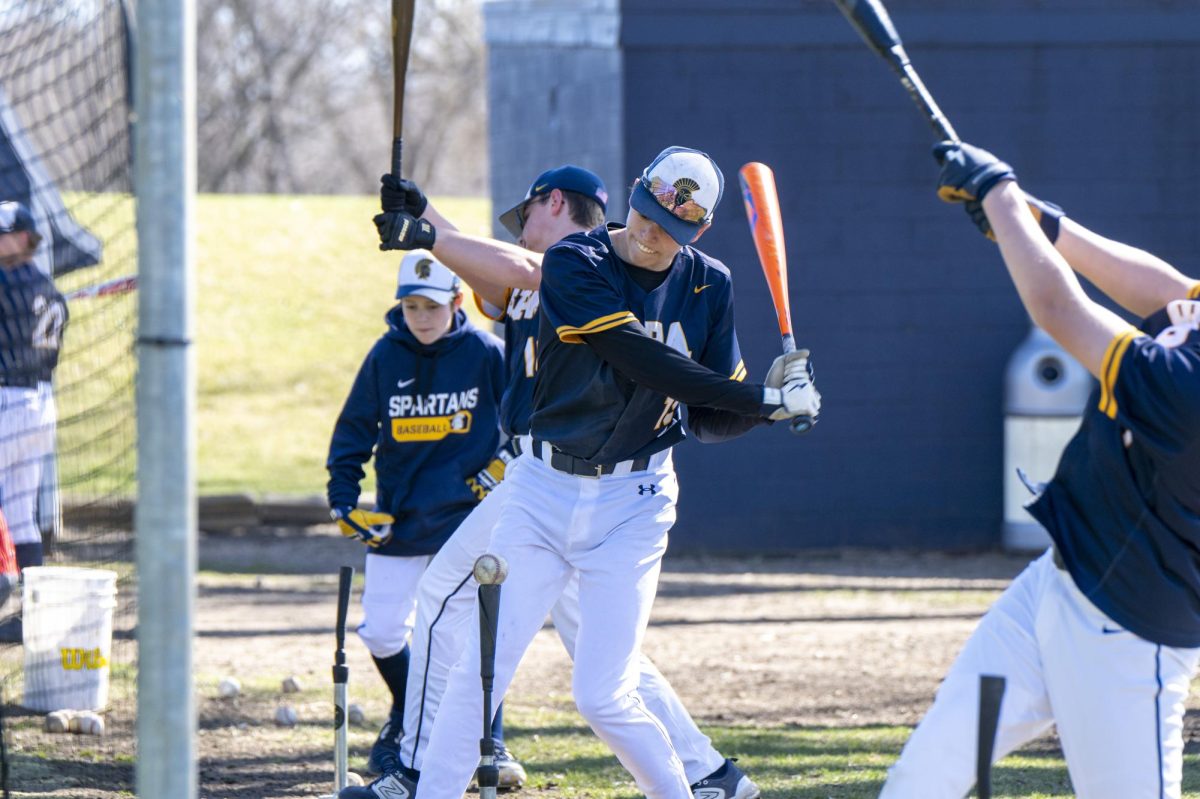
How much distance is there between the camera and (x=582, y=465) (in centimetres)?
427

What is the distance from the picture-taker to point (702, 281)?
4.39 meters

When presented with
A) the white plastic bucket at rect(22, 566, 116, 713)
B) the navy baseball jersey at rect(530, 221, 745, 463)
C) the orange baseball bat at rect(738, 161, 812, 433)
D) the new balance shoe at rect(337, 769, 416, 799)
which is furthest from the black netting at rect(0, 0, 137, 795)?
the orange baseball bat at rect(738, 161, 812, 433)

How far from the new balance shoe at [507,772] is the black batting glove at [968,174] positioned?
2.73 meters

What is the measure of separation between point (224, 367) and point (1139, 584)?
1429 centimetres

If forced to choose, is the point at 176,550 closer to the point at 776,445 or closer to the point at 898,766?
the point at 898,766

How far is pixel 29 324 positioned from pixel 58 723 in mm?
→ 1618

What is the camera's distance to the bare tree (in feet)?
105

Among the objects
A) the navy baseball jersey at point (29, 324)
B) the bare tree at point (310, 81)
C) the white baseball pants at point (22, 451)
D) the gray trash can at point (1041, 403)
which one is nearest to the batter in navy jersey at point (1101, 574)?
the navy baseball jersey at point (29, 324)

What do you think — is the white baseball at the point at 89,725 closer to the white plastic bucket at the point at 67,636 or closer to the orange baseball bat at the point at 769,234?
the white plastic bucket at the point at 67,636

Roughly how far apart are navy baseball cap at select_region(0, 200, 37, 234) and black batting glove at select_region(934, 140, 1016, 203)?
419 cm

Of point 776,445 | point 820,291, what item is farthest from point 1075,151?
point 776,445

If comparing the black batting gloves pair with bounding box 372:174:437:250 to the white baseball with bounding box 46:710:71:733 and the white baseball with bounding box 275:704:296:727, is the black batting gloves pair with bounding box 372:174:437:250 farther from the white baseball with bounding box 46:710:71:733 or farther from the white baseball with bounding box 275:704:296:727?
the white baseball with bounding box 46:710:71:733

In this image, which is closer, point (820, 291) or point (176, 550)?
point (176, 550)

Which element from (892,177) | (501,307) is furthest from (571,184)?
(892,177)
